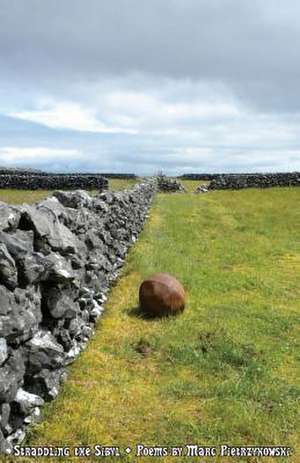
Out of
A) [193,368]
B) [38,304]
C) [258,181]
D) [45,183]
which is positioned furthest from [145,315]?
[258,181]

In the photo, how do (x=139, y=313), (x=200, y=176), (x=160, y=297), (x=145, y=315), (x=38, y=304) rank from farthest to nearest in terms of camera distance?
(x=200, y=176), (x=139, y=313), (x=145, y=315), (x=160, y=297), (x=38, y=304)

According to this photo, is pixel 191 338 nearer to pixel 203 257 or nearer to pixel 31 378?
pixel 31 378

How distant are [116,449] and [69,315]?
2.72 meters

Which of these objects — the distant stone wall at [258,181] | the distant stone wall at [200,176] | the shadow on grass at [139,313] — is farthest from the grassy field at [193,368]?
the distant stone wall at [200,176]

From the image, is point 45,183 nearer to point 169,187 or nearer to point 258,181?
point 169,187

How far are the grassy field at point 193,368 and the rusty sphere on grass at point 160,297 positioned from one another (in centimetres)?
29

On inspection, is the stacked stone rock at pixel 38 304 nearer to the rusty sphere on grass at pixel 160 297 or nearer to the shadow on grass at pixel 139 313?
the shadow on grass at pixel 139 313

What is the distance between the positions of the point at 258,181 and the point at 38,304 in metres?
52.7

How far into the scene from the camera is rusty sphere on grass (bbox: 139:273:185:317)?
12711mm

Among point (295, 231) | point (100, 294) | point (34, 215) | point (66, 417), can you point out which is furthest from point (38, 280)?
point (295, 231)

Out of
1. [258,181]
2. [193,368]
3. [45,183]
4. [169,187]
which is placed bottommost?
[193,368]

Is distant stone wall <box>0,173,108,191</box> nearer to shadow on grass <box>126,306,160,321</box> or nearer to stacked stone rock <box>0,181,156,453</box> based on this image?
shadow on grass <box>126,306,160,321</box>

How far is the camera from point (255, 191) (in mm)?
52625

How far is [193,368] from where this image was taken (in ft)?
33.1
